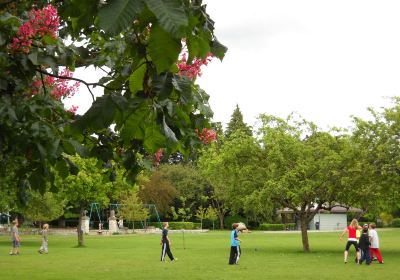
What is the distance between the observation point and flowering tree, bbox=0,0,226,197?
2.09 metres

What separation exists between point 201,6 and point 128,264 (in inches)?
753

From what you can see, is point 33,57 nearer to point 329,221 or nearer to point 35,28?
point 35,28

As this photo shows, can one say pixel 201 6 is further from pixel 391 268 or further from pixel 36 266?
pixel 36 266

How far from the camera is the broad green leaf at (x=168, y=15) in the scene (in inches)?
71.8

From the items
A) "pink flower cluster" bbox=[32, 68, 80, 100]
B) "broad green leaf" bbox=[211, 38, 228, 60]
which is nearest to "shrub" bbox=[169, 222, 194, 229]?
"pink flower cluster" bbox=[32, 68, 80, 100]

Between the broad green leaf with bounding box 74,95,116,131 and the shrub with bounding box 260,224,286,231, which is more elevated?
the broad green leaf with bounding box 74,95,116,131

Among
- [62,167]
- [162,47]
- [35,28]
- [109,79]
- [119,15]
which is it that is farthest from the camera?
[35,28]

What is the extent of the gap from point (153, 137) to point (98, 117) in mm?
346

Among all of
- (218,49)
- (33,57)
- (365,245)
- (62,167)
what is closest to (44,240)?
(365,245)

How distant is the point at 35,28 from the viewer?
5887 millimetres

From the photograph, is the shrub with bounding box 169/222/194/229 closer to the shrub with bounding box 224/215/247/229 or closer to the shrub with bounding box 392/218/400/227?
the shrub with bounding box 224/215/247/229

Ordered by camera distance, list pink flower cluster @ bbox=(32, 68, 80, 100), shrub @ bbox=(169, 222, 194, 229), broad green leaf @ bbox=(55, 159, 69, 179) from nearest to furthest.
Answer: broad green leaf @ bbox=(55, 159, 69, 179), pink flower cluster @ bbox=(32, 68, 80, 100), shrub @ bbox=(169, 222, 194, 229)

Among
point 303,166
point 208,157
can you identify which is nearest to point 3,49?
point 303,166

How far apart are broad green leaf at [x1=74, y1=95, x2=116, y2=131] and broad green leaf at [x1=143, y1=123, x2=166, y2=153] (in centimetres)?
23
